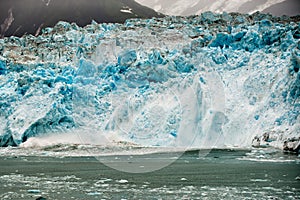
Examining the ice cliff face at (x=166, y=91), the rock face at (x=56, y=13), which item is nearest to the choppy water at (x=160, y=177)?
the ice cliff face at (x=166, y=91)

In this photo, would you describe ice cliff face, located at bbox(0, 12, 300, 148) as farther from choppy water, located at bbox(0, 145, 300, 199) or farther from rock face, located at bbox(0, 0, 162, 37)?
rock face, located at bbox(0, 0, 162, 37)

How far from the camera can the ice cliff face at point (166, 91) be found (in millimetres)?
18859

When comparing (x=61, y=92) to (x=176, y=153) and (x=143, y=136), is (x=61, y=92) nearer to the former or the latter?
(x=143, y=136)

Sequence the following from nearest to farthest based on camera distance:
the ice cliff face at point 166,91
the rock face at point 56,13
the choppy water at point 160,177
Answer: the choppy water at point 160,177 < the ice cliff face at point 166,91 < the rock face at point 56,13

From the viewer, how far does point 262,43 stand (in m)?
22.0

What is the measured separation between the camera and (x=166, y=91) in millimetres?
21891

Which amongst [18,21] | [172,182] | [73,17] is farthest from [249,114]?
[18,21]

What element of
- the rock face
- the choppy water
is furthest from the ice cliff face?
the rock face

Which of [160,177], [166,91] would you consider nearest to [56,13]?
[166,91]

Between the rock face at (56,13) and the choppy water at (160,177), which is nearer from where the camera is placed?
the choppy water at (160,177)

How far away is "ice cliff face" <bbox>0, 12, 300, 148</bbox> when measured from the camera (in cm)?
1886

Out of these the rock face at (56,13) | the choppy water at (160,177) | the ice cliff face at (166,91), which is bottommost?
the choppy water at (160,177)

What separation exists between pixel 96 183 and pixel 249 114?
9.52 metres

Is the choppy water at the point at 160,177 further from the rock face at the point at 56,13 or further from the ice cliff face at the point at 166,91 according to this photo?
the rock face at the point at 56,13
